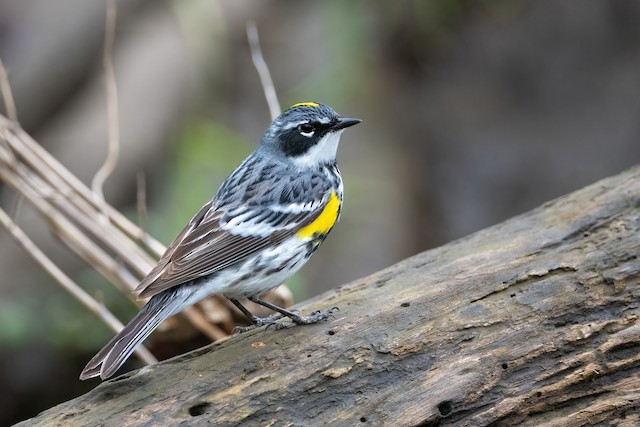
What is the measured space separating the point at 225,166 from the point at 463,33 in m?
3.56

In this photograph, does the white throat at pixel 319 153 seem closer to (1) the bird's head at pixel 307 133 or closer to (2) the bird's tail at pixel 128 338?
(1) the bird's head at pixel 307 133

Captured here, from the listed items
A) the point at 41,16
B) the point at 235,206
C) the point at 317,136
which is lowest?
the point at 235,206

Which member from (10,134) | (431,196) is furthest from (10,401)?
(431,196)

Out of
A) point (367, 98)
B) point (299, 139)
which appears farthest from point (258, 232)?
point (367, 98)

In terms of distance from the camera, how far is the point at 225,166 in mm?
7199

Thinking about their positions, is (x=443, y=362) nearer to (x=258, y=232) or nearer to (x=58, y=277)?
(x=258, y=232)

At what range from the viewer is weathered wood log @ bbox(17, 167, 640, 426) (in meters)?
2.94

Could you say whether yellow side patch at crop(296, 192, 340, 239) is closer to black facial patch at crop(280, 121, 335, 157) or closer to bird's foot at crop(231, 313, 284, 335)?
black facial patch at crop(280, 121, 335, 157)

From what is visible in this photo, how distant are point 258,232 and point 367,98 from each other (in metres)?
5.54

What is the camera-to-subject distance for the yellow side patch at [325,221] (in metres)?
3.66

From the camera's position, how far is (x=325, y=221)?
3.75m

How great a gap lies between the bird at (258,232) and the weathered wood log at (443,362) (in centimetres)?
21

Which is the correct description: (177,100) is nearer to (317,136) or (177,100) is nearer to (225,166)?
(225,166)

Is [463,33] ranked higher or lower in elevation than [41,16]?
lower
